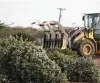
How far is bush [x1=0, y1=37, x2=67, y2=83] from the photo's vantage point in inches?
404

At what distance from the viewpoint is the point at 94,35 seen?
30.4m

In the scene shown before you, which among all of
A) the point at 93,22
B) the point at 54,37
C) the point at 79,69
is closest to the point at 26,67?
the point at 79,69

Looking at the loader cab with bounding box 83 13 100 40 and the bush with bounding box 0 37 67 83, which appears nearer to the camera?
the bush with bounding box 0 37 67 83

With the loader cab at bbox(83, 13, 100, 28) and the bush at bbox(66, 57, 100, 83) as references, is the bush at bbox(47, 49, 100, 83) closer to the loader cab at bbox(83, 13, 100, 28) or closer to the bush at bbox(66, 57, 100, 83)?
the bush at bbox(66, 57, 100, 83)

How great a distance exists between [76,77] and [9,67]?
8.37 feet

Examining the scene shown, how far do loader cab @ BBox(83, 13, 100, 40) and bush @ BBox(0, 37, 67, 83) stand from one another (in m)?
19.3

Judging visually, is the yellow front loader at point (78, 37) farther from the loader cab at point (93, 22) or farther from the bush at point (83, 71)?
the bush at point (83, 71)

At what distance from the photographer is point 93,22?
99.2 feet

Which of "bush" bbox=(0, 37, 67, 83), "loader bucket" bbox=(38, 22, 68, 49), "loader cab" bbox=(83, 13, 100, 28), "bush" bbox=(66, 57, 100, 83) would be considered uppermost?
"bush" bbox=(0, 37, 67, 83)

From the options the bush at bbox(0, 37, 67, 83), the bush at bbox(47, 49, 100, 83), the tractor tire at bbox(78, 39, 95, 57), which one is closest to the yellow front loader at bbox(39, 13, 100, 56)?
the tractor tire at bbox(78, 39, 95, 57)

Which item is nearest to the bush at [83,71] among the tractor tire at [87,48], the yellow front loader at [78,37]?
the yellow front loader at [78,37]

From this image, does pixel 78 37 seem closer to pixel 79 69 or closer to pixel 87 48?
pixel 87 48

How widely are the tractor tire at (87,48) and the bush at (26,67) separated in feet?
58.5

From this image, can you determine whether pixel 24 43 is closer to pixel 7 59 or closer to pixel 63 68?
pixel 7 59
